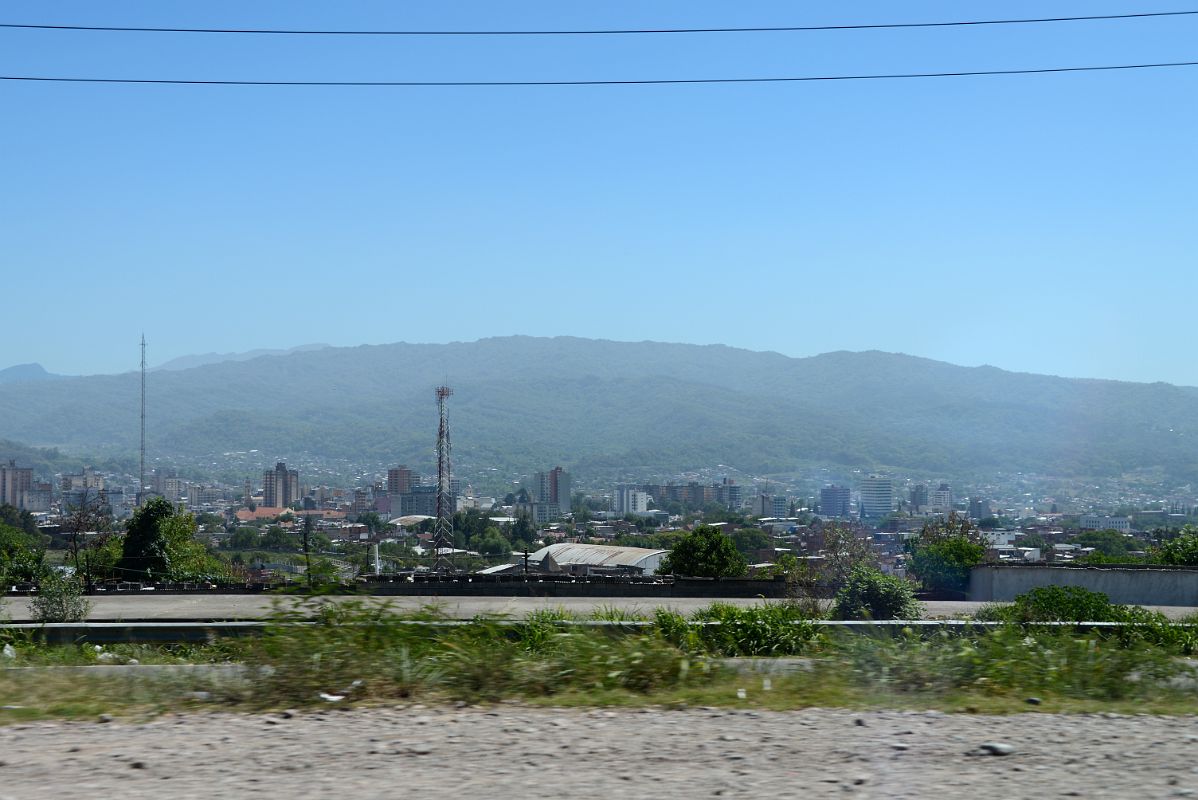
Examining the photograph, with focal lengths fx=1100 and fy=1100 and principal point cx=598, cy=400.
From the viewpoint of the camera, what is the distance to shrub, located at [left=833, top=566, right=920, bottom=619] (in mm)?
14695

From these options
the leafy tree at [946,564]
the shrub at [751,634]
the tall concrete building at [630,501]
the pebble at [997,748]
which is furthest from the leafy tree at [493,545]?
the pebble at [997,748]

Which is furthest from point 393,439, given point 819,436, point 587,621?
point 587,621

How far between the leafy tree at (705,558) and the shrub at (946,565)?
226 inches

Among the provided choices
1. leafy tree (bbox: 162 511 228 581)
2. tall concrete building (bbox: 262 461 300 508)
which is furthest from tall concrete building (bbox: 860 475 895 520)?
tall concrete building (bbox: 262 461 300 508)

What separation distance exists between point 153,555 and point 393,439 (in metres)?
157

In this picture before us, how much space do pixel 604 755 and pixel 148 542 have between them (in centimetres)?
3126

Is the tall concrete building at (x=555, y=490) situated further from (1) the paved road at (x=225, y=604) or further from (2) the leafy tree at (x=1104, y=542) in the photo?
(1) the paved road at (x=225, y=604)

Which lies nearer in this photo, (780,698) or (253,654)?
(780,698)

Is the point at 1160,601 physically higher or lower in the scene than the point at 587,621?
lower

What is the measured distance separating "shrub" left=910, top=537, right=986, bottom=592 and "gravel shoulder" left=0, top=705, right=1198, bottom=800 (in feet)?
60.5

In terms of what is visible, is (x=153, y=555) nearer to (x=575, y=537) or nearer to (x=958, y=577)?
(x=958, y=577)

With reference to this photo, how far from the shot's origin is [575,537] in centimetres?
6719

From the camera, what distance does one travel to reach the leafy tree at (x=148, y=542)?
107 feet

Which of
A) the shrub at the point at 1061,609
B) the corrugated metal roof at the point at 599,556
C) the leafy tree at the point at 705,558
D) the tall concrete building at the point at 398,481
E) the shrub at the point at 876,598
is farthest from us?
the tall concrete building at the point at 398,481
